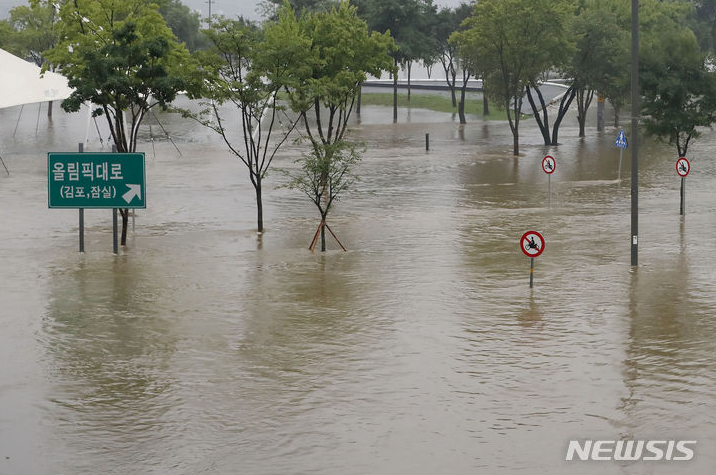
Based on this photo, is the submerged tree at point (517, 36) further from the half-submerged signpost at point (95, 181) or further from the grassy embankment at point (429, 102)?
the half-submerged signpost at point (95, 181)

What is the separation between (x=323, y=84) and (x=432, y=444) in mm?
25720

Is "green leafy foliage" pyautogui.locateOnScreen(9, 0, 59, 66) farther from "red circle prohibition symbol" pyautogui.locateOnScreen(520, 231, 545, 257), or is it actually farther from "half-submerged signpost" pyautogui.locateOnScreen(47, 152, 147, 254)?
"red circle prohibition symbol" pyautogui.locateOnScreen(520, 231, 545, 257)

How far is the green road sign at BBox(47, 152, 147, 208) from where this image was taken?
29.7 meters

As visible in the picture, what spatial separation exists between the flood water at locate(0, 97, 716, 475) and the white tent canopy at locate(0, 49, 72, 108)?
1376 cm

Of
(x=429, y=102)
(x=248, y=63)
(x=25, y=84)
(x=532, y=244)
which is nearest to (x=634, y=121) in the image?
(x=532, y=244)

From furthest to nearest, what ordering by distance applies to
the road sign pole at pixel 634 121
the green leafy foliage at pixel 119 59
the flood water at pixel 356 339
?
the green leafy foliage at pixel 119 59 → the road sign pole at pixel 634 121 → the flood water at pixel 356 339

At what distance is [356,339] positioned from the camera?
64.8 feet

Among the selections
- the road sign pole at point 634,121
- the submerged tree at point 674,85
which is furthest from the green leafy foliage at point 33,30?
the road sign pole at point 634,121

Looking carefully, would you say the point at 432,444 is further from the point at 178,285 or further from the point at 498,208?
the point at 498,208

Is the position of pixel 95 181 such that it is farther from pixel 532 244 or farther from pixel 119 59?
pixel 532 244

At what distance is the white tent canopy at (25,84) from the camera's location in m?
53.3

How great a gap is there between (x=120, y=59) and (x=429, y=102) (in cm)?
7546

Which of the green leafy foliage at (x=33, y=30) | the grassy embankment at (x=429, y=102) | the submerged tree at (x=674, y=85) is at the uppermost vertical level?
the green leafy foliage at (x=33, y=30)

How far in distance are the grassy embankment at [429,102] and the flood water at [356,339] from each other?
58.2 metres
